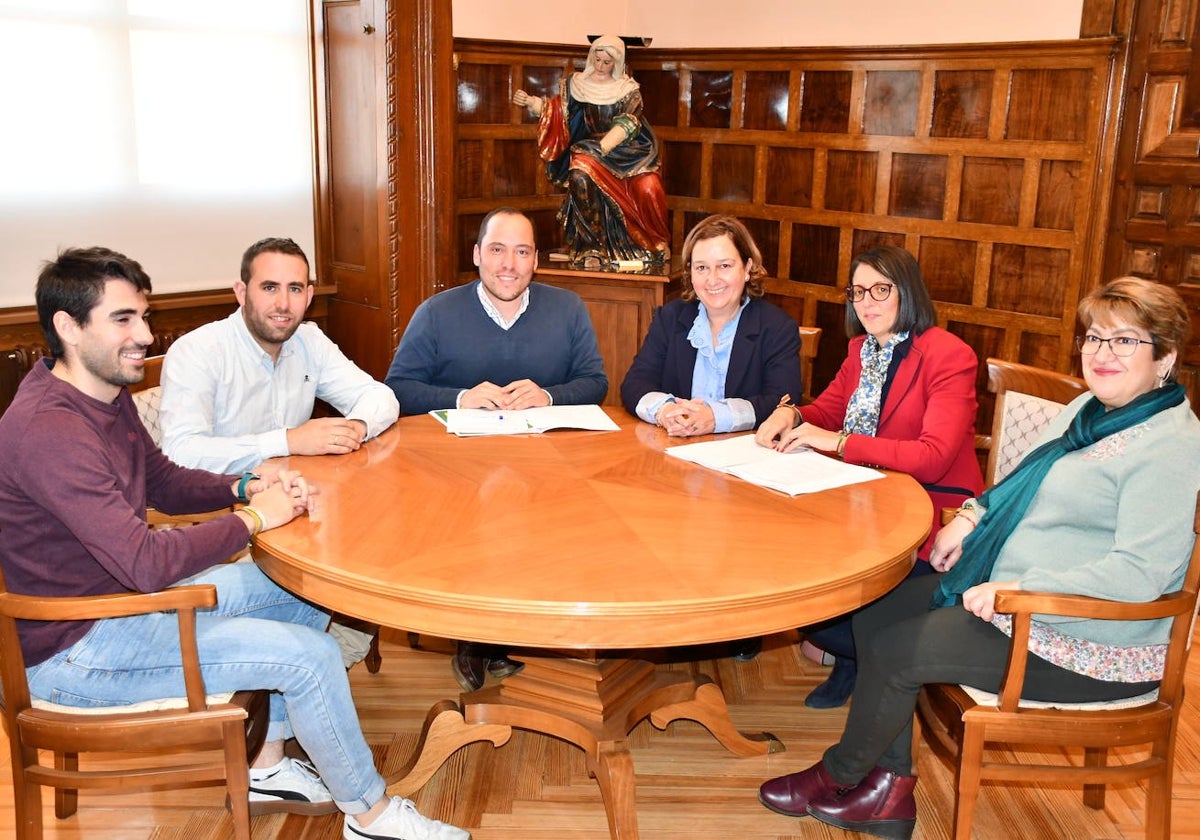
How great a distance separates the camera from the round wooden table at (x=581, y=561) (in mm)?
1639

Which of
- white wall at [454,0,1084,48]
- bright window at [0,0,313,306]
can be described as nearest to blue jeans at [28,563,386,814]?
bright window at [0,0,313,306]

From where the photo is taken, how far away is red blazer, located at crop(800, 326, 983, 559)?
2.39m

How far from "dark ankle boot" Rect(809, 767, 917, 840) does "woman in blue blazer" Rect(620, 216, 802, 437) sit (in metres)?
0.91

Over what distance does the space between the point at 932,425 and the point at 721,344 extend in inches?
26.4

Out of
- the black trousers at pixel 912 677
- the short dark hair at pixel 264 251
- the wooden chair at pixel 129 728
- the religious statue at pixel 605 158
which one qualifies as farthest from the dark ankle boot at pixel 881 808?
the religious statue at pixel 605 158

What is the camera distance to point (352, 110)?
172 inches

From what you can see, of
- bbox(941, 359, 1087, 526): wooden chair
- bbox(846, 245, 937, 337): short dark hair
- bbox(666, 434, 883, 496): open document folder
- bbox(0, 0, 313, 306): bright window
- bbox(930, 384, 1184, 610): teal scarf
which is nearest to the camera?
bbox(930, 384, 1184, 610): teal scarf

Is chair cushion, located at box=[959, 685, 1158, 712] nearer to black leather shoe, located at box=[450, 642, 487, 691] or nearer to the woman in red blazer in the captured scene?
the woman in red blazer

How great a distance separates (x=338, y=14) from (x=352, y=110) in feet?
1.30

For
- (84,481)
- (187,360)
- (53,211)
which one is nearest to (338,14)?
(53,211)

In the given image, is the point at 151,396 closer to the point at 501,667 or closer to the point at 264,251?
the point at 264,251

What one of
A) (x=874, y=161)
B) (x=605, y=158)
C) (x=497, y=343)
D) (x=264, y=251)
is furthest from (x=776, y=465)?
(x=874, y=161)

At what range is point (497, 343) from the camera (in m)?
2.98

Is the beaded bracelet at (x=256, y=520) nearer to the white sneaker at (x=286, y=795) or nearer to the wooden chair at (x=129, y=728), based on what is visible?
the wooden chair at (x=129, y=728)
